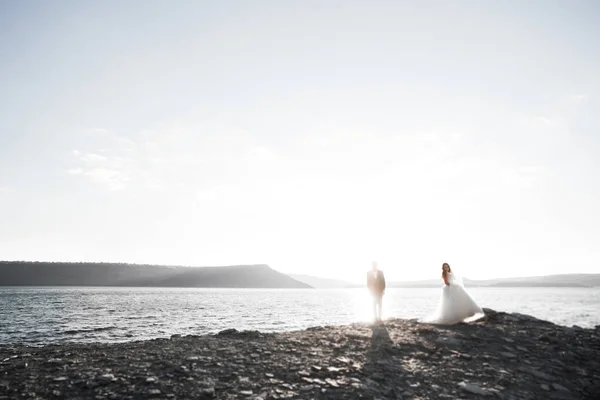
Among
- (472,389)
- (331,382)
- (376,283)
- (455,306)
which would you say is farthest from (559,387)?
(376,283)

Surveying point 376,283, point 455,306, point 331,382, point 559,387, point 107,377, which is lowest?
point 559,387

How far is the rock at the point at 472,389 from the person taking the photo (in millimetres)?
8734

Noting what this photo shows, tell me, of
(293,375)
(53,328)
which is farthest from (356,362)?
(53,328)

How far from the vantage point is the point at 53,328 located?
1192 inches

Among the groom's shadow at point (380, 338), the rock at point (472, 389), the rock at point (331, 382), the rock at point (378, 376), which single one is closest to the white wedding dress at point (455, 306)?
the groom's shadow at point (380, 338)

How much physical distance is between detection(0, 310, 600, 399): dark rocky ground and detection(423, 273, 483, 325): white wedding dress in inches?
51.1

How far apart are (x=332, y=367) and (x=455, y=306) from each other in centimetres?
921

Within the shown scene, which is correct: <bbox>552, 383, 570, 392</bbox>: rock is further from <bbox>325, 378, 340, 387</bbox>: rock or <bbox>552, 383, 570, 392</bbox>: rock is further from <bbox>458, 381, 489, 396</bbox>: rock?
<bbox>325, 378, 340, 387</bbox>: rock

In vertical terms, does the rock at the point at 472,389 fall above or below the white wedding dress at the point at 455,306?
below

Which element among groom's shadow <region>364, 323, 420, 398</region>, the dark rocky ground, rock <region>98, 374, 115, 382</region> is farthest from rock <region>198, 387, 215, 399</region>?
groom's shadow <region>364, 323, 420, 398</region>

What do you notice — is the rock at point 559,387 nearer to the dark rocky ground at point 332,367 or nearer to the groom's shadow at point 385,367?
the dark rocky ground at point 332,367

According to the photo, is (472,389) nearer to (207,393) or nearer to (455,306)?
(207,393)

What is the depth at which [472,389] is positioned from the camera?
889 cm

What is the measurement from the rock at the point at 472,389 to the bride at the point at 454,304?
25.3ft
